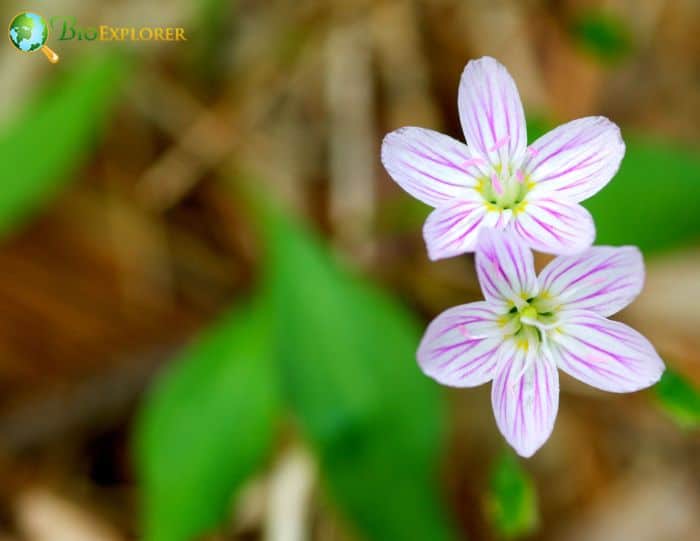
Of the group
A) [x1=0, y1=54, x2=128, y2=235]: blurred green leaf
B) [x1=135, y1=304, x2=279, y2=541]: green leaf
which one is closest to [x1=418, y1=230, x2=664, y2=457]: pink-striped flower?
[x1=135, y1=304, x2=279, y2=541]: green leaf

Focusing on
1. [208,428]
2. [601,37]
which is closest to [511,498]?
[208,428]

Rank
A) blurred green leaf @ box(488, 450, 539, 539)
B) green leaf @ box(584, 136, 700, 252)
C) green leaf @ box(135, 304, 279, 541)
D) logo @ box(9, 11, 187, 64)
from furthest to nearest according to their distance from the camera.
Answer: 1. logo @ box(9, 11, 187, 64)
2. green leaf @ box(584, 136, 700, 252)
3. green leaf @ box(135, 304, 279, 541)
4. blurred green leaf @ box(488, 450, 539, 539)

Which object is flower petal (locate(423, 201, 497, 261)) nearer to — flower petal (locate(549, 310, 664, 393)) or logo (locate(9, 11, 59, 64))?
flower petal (locate(549, 310, 664, 393))

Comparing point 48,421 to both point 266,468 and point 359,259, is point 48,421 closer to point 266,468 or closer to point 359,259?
point 266,468

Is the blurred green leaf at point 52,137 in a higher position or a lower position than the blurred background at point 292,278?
higher

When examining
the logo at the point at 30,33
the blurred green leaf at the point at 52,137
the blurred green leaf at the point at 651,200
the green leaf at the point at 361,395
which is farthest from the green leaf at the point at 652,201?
the logo at the point at 30,33

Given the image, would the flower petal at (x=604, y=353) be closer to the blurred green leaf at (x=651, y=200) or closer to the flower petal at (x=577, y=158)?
the flower petal at (x=577, y=158)
